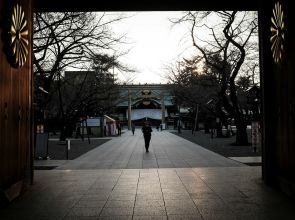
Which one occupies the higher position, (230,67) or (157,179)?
(230,67)

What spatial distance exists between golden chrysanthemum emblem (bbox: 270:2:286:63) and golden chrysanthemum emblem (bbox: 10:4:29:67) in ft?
A: 18.4

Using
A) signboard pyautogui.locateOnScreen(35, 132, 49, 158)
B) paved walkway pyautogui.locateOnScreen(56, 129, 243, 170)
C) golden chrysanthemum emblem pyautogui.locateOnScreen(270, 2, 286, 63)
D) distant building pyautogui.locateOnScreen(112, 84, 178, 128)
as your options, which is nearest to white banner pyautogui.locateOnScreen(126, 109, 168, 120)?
distant building pyautogui.locateOnScreen(112, 84, 178, 128)

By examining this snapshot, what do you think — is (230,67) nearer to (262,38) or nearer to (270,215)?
(262,38)

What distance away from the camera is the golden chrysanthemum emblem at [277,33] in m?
8.70

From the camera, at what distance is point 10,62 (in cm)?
823

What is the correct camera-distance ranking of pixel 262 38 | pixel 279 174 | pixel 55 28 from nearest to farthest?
1. pixel 279 174
2. pixel 262 38
3. pixel 55 28

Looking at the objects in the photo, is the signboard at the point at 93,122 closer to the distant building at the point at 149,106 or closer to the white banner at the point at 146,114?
the distant building at the point at 149,106

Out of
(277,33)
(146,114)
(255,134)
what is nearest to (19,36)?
(277,33)

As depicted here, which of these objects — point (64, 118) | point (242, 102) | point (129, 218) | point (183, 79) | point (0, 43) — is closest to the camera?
point (129, 218)

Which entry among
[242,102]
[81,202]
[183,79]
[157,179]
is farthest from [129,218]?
[242,102]

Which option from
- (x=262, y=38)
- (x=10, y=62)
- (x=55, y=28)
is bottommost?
(x=10, y=62)

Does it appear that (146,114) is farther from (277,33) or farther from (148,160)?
(277,33)

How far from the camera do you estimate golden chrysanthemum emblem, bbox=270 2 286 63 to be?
28.6 ft

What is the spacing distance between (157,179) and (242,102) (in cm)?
3539
